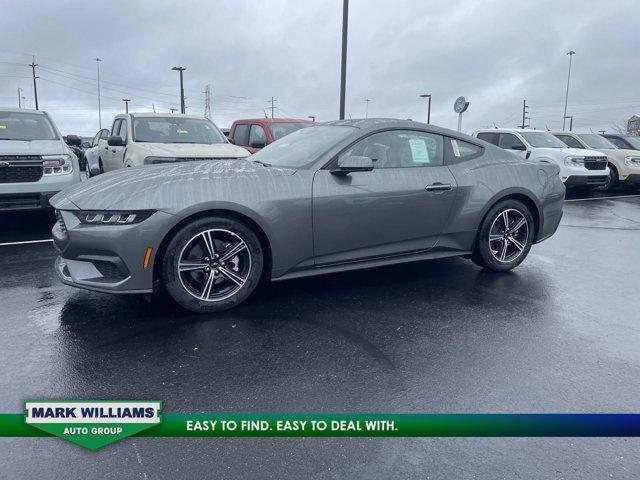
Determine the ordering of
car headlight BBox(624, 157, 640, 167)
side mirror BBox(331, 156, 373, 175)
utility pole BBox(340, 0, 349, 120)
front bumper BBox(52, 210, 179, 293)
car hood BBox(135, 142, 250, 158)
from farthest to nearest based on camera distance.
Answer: car headlight BBox(624, 157, 640, 167) → utility pole BBox(340, 0, 349, 120) → car hood BBox(135, 142, 250, 158) → side mirror BBox(331, 156, 373, 175) → front bumper BBox(52, 210, 179, 293)

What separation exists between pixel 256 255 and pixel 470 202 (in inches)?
85.8

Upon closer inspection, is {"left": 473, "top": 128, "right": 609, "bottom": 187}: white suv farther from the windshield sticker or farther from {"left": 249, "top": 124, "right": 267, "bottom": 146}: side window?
the windshield sticker

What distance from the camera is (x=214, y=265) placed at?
402cm

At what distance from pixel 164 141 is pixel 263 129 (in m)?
2.61

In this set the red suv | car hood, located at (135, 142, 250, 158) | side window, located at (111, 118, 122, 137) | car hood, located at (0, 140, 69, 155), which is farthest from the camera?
the red suv

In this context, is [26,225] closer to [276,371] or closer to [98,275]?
[98,275]

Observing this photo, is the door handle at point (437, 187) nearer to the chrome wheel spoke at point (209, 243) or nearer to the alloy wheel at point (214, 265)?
the alloy wheel at point (214, 265)

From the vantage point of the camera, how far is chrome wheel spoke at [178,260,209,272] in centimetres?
391

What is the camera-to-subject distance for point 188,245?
12.8ft

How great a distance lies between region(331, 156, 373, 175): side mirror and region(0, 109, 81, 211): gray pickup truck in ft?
16.2

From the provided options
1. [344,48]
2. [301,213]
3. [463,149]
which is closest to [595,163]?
[344,48]

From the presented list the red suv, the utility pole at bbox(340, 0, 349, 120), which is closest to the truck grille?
the red suv

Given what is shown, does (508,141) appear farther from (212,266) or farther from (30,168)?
(212,266)

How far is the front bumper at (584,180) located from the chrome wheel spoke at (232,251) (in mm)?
11420
